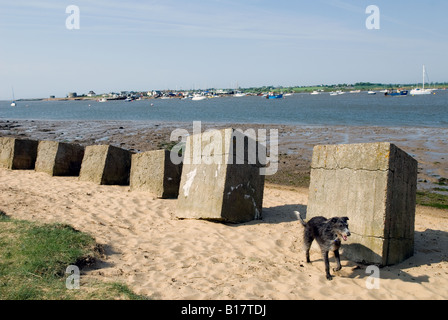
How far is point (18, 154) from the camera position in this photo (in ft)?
44.8

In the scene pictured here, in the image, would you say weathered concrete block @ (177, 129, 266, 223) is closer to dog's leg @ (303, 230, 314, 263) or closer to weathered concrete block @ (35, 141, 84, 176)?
dog's leg @ (303, 230, 314, 263)

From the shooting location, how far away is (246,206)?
27.4 feet

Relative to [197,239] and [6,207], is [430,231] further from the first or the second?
[6,207]

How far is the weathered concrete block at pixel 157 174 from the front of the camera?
33.0 ft

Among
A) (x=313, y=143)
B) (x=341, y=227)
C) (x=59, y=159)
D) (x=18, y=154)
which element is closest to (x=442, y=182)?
(x=313, y=143)

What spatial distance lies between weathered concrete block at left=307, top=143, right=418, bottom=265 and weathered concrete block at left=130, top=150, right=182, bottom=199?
4245mm

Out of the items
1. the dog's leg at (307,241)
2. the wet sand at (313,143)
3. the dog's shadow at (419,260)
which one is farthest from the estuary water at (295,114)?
the dog's leg at (307,241)

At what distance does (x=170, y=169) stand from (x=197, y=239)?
3223 mm

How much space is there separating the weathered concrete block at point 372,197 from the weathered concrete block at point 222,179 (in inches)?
69.4

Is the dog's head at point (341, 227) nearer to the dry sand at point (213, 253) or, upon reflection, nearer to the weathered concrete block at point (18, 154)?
the dry sand at point (213, 253)

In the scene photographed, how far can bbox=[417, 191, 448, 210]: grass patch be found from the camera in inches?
450

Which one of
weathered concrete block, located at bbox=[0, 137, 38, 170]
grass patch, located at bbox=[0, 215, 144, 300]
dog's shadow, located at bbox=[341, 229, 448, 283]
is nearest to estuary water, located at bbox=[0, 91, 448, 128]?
weathered concrete block, located at bbox=[0, 137, 38, 170]
